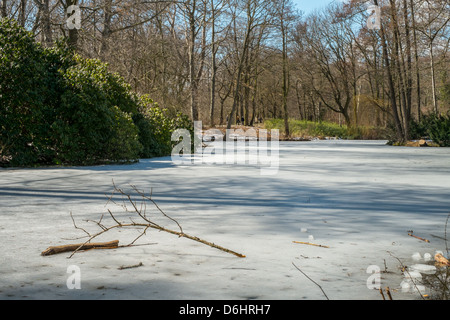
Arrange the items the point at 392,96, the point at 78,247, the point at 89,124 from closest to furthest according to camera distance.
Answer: the point at 78,247, the point at 89,124, the point at 392,96

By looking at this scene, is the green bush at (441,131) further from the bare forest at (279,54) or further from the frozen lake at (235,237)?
the frozen lake at (235,237)

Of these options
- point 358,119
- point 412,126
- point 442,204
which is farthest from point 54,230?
point 358,119

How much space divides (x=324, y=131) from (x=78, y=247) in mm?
33459

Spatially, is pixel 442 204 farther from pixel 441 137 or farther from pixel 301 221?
pixel 441 137

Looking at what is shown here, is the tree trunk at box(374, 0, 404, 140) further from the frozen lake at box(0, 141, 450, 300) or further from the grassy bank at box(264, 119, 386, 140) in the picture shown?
the frozen lake at box(0, 141, 450, 300)

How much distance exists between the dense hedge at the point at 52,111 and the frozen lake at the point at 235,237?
3287 millimetres

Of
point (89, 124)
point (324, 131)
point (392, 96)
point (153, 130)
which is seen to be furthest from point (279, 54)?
point (89, 124)

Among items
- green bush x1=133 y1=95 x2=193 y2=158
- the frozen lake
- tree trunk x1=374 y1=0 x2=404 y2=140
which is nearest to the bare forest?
tree trunk x1=374 y1=0 x2=404 y2=140

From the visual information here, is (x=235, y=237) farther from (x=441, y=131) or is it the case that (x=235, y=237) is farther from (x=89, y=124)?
(x=441, y=131)

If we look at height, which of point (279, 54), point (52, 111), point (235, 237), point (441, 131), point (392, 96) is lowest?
point (235, 237)

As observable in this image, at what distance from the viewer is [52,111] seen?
38.1 ft

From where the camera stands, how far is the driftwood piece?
11.4 feet

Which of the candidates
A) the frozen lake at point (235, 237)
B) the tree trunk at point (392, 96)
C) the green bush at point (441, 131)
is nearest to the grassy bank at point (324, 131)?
the tree trunk at point (392, 96)

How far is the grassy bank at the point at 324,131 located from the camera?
33.8 metres
